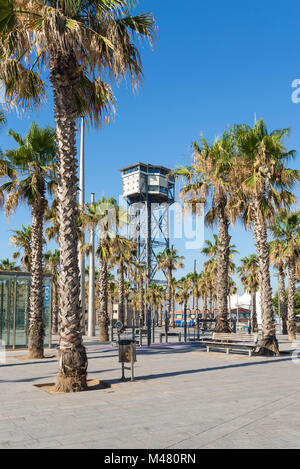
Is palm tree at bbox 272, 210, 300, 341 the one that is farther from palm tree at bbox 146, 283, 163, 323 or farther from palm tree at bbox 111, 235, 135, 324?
palm tree at bbox 146, 283, 163, 323

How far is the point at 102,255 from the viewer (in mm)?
24469

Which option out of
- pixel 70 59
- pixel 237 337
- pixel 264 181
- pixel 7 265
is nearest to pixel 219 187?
pixel 264 181

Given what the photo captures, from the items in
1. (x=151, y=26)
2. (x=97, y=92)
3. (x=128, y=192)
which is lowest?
(x=97, y=92)

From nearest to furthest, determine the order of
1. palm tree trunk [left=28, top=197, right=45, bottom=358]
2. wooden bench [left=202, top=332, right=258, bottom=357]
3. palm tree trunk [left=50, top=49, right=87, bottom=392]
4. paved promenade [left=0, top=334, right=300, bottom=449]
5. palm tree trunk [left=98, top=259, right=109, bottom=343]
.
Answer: paved promenade [left=0, top=334, right=300, bottom=449]
palm tree trunk [left=50, top=49, right=87, bottom=392]
palm tree trunk [left=28, top=197, right=45, bottom=358]
wooden bench [left=202, top=332, right=258, bottom=357]
palm tree trunk [left=98, top=259, right=109, bottom=343]

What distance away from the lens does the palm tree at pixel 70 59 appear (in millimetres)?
9375

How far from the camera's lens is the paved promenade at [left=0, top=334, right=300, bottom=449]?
5.58m

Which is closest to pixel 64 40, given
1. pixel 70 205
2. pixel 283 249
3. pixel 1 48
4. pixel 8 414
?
pixel 1 48

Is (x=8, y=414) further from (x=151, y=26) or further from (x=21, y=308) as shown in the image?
(x=21, y=308)

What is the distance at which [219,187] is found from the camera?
1928 centimetres

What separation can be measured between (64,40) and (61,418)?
7.81 metres

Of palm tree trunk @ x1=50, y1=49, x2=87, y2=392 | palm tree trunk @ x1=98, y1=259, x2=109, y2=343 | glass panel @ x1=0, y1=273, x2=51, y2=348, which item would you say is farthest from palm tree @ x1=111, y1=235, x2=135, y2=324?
palm tree trunk @ x1=50, y1=49, x2=87, y2=392

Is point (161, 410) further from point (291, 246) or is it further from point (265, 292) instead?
point (291, 246)

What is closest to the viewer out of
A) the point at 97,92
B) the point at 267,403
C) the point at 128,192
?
the point at 267,403

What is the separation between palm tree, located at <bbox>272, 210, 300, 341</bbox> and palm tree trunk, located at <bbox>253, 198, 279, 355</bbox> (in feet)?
33.3
